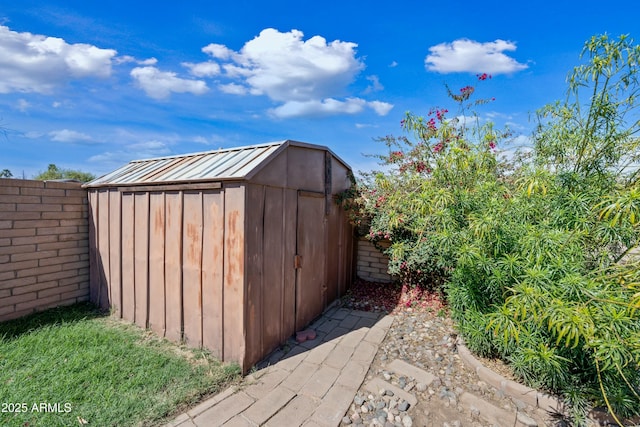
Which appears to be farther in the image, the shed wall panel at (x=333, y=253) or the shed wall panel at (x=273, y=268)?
the shed wall panel at (x=333, y=253)

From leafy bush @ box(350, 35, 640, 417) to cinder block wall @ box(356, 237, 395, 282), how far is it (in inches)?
95.5

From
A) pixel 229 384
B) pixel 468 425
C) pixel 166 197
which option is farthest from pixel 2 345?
pixel 468 425

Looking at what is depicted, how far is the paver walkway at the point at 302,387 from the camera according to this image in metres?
2.57

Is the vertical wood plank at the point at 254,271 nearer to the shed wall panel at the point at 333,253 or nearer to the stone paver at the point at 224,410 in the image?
the stone paver at the point at 224,410

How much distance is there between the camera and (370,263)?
6520 millimetres

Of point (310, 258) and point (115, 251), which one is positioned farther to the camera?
point (115, 251)

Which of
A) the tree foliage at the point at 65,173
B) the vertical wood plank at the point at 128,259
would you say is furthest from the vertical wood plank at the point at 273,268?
the tree foliage at the point at 65,173

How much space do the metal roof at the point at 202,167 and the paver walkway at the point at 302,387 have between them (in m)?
2.39

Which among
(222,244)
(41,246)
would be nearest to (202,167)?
(222,244)

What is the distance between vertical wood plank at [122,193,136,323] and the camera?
14.4 feet

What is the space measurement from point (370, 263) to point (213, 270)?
13.4ft

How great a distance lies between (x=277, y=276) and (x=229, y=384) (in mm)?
1355

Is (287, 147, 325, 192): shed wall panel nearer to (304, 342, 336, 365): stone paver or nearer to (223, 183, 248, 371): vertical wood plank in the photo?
(223, 183, 248, 371): vertical wood plank

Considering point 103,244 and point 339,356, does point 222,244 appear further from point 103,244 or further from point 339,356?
point 103,244
